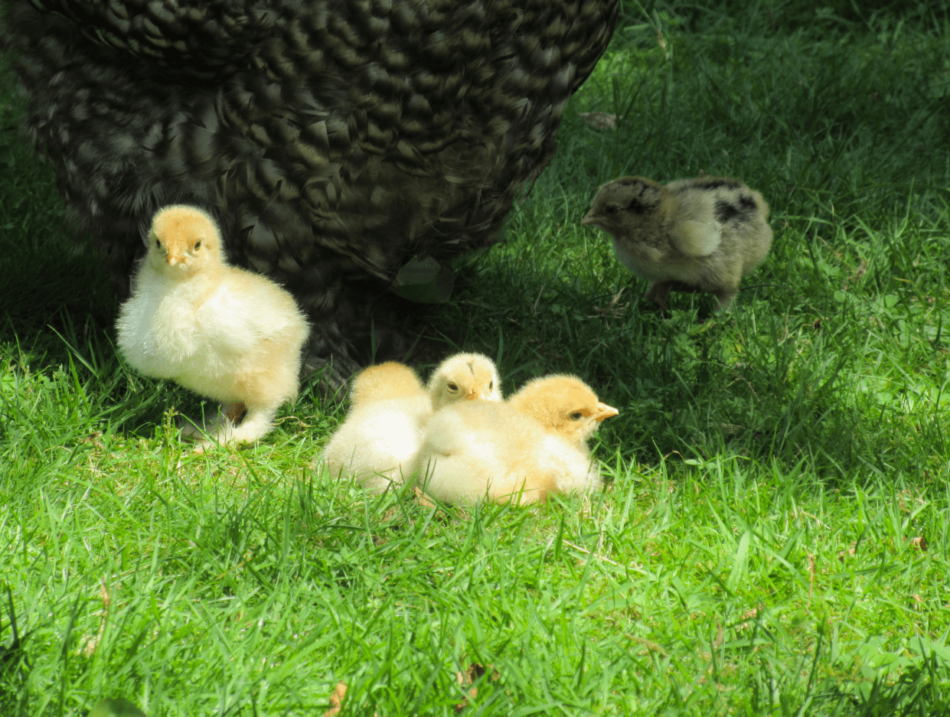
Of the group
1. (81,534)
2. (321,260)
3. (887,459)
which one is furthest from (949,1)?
(81,534)

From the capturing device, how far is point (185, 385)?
272 centimetres

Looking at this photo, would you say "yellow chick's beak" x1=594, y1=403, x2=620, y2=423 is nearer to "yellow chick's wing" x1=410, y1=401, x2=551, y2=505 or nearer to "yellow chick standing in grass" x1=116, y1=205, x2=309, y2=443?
"yellow chick's wing" x1=410, y1=401, x2=551, y2=505

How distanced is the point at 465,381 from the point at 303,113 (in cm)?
87

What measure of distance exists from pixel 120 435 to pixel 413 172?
1.14 metres

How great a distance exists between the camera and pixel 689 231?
3.47 meters

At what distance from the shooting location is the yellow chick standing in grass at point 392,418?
2.48 m

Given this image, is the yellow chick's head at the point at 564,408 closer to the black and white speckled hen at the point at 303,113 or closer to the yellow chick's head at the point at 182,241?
the black and white speckled hen at the point at 303,113

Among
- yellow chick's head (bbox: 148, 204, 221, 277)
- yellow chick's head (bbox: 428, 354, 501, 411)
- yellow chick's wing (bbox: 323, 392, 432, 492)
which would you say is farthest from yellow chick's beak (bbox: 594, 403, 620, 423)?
yellow chick's head (bbox: 148, 204, 221, 277)

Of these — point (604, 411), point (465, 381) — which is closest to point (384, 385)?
point (465, 381)

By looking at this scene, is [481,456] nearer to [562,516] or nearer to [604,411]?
[562,516]

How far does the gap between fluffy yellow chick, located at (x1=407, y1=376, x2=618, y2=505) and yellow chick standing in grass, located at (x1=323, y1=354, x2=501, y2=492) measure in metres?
0.07

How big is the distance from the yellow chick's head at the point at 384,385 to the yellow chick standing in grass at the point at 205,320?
23 centimetres

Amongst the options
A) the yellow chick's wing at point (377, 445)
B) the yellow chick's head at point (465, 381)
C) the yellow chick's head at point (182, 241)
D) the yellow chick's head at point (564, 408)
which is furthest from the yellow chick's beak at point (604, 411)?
the yellow chick's head at point (182, 241)

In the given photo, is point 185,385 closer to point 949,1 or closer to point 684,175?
point 684,175
